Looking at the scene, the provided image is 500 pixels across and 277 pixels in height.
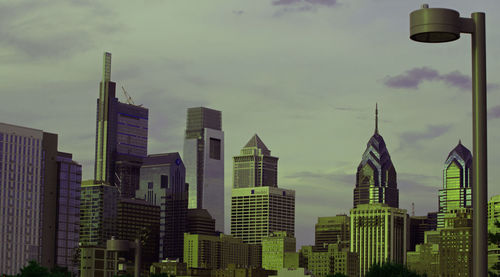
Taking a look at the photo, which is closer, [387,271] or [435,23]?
[435,23]

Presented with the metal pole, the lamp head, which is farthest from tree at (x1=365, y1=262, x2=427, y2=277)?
the lamp head

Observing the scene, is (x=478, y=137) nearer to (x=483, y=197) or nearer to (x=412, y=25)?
(x=483, y=197)

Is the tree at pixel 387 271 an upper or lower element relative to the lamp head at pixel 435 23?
lower

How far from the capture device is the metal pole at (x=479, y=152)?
60.2 ft

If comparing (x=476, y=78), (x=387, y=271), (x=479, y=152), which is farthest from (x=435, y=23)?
(x=387, y=271)

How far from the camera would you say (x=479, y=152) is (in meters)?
18.7

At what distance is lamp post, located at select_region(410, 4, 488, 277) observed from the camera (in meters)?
18.5

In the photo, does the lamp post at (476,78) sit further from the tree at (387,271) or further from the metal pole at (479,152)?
the tree at (387,271)

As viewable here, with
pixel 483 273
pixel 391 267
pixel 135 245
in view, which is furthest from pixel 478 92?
pixel 391 267

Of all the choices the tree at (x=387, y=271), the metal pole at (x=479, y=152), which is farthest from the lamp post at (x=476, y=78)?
the tree at (x=387, y=271)

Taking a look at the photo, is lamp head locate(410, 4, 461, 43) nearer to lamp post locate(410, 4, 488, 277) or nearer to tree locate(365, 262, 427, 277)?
lamp post locate(410, 4, 488, 277)

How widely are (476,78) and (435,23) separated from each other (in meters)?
1.30

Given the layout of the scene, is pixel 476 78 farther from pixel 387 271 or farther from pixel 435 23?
pixel 387 271

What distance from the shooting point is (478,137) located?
18.5 metres
